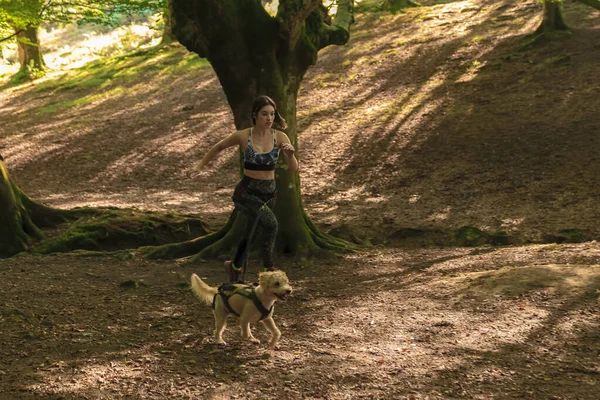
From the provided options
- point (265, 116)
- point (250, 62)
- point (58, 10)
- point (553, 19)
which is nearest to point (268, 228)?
point (265, 116)

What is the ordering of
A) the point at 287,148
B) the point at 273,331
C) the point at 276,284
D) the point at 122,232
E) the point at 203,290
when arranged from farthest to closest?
the point at 122,232 → the point at 287,148 → the point at 203,290 → the point at 273,331 → the point at 276,284

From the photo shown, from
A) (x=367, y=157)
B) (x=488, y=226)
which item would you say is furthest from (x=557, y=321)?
(x=367, y=157)

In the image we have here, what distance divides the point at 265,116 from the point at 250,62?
12.6 feet

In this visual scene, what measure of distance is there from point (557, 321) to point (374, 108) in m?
13.7

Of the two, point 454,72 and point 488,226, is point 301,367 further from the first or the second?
point 454,72

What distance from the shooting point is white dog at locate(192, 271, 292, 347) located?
517cm

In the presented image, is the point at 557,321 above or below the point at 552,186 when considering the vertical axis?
above

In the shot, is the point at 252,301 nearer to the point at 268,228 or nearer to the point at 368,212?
the point at 268,228

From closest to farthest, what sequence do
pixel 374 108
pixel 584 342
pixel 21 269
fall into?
pixel 584 342
pixel 21 269
pixel 374 108

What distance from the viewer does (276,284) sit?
202 inches

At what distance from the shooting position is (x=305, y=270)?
30.0 ft

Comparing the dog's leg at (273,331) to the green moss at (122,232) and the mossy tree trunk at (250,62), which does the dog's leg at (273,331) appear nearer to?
the mossy tree trunk at (250,62)

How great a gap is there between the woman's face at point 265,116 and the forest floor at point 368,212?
1.93 m

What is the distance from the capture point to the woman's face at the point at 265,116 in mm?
6039
